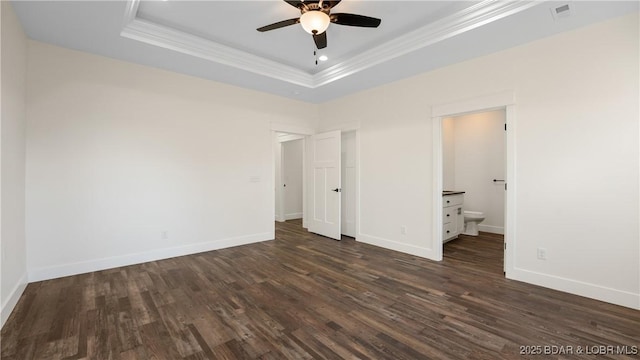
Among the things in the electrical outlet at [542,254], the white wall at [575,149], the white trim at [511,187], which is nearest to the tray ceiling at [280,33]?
the white wall at [575,149]

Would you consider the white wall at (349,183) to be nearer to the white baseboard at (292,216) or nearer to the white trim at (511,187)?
the white baseboard at (292,216)

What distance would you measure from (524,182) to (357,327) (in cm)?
253

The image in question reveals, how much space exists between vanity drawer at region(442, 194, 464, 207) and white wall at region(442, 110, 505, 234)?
884 mm

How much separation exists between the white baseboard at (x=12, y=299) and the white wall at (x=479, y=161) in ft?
21.3

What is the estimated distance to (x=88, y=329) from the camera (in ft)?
7.14

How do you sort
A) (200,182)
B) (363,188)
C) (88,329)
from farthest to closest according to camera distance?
(363,188) < (200,182) < (88,329)

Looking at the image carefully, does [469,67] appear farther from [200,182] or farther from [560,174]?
[200,182]

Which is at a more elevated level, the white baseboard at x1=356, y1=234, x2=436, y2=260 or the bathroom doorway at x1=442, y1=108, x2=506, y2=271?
the bathroom doorway at x1=442, y1=108, x2=506, y2=271

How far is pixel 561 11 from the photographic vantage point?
8.19ft

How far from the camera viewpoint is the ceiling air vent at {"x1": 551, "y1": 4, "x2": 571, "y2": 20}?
2439mm

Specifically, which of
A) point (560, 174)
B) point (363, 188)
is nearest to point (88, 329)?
point (363, 188)

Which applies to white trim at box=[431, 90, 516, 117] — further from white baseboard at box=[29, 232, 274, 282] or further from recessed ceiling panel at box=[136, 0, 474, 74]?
white baseboard at box=[29, 232, 274, 282]

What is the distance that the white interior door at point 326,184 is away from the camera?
5.16m

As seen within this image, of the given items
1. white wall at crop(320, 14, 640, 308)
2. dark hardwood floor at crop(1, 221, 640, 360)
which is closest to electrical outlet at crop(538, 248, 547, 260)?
white wall at crop(320, 14, 640, 308)
